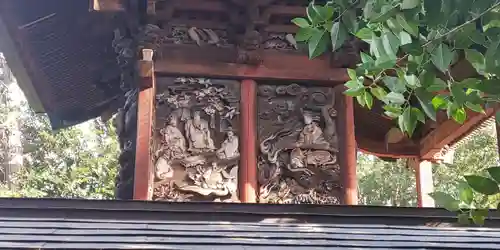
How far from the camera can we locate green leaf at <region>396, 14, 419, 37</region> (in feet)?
5.00

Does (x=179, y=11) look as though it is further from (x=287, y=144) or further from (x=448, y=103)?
(x=448, y=103)

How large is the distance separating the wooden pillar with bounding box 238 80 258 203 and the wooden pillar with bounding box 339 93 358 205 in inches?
24.2

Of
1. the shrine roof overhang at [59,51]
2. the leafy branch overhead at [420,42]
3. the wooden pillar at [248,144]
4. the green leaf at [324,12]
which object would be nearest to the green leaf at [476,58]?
the leafy branch overhead at [420,42]

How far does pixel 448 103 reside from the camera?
1679mm

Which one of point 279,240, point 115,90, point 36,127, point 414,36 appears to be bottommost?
point 279,240

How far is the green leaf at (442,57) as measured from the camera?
151cm

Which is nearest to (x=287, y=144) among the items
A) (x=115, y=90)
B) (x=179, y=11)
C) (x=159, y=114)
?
(x=159, y=114)

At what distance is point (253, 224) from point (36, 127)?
15.1 m

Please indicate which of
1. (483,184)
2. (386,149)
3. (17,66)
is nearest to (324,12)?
(483,184)

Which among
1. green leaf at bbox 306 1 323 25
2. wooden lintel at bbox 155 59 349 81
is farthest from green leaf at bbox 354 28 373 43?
wooden lintel at bbox 155 59 349 81

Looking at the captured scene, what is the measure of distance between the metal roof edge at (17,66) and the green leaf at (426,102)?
411 centimetres

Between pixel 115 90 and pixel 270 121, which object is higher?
pixel 115 90

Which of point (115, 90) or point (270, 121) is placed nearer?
point (270, 121)

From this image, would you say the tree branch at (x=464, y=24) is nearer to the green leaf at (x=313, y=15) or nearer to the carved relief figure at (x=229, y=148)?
the green leaf at (x=313, y=15)
